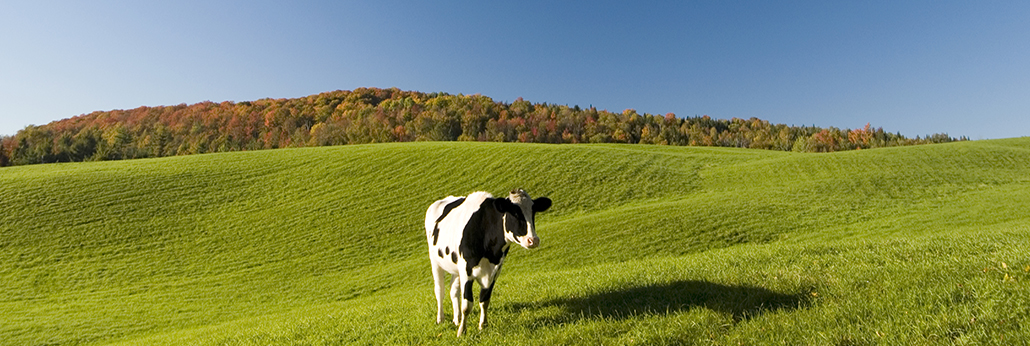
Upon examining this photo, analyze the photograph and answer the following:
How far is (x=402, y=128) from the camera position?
115188mm

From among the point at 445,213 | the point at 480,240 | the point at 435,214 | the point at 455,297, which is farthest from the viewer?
the point at 435,214

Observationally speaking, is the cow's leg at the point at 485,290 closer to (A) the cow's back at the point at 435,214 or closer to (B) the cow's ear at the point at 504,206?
(B) the cow's ear at the point at 504,206

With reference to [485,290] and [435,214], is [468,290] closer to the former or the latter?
[485,290]

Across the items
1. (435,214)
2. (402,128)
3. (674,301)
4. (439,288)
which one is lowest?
(439,288)

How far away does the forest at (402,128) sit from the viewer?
359 feet

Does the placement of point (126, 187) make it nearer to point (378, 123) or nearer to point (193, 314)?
point (193, 314)

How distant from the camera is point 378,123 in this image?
116m

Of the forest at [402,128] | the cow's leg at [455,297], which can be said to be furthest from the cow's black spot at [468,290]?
the forest at [402,128]

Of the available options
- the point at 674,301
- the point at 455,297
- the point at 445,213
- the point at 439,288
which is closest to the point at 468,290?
the point at 455,297

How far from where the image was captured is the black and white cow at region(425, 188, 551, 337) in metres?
7.38

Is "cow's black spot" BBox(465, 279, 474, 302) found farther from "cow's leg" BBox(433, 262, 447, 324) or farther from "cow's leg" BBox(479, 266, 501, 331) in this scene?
"cow's leg" BBox(433, 262, 447, 324)

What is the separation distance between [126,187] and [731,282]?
174 ft

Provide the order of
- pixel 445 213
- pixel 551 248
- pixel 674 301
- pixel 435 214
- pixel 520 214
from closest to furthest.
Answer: pixel 520 214
pixel 674 301
pixel 445 213
pixel 435 214
pixel 551 248

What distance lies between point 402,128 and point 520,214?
111 m
